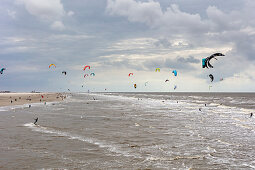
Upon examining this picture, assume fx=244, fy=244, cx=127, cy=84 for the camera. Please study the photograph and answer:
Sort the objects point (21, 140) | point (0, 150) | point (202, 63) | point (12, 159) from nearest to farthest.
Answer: point (12, 159) < point (0, 150) < point (21, 140) < point (202, 63)

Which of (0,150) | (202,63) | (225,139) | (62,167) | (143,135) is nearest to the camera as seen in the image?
(62,167)

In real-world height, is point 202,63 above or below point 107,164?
above

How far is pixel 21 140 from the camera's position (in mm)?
13359

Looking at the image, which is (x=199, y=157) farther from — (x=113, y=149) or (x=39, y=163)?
(x=39, y=163)

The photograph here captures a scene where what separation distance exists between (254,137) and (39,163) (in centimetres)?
1271

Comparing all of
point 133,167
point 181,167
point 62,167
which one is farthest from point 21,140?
point 181,167

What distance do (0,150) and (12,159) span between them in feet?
6.01

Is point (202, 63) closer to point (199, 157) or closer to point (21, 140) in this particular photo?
point (199, 157)

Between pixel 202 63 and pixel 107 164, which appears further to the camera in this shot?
pixel 202 63

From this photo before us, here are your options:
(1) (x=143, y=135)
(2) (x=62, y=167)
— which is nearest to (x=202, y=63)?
(1) (x=143, y=135)

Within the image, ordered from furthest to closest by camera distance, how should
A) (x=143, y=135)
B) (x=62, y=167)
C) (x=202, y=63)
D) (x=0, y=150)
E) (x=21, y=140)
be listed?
(x=202, y=63) → (x=143, y=135) → (x=21, y=140) → (x=0, y=150) → (x=62, y=167)

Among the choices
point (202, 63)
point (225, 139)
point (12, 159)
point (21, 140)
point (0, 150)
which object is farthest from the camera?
point (202, 63)

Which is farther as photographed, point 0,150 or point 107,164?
point 0,150

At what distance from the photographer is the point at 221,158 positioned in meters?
10.3
